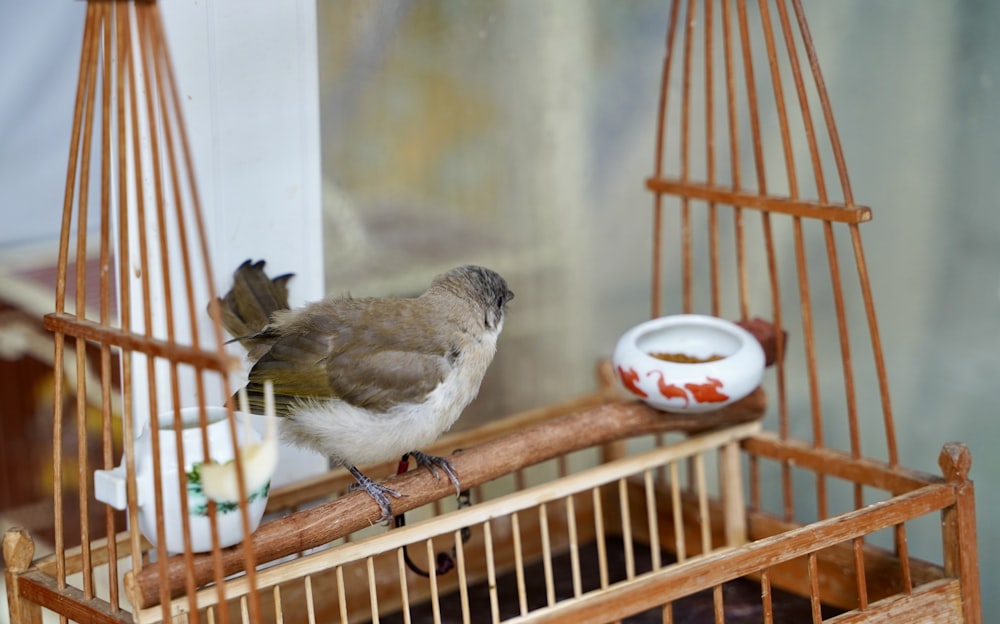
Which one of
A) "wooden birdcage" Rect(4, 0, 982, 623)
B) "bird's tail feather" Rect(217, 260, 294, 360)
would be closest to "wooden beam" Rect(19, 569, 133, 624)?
"wooden birdcage" Rect(4, 0, 982, 623)

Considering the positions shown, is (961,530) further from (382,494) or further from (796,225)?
(382,494)

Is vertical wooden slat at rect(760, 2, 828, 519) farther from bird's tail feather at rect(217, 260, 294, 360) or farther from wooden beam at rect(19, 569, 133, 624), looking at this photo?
wooden beam at rect(19, 569, 133, 624)

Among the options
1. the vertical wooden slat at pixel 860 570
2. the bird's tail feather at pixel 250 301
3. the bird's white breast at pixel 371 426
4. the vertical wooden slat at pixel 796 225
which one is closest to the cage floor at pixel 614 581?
the vertical wooden slat at pixel 796 225

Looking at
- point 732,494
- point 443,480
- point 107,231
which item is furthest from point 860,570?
point 107,231

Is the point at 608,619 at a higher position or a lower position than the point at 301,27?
lower

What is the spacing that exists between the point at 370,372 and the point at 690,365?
1.66ft

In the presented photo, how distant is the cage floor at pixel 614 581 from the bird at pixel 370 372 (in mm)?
374

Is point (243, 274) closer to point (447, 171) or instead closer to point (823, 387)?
point (447, 171)

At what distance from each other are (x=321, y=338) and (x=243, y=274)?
0.24 m

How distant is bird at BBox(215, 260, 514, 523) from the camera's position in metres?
1.62

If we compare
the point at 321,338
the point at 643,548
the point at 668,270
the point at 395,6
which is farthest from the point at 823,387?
the point at 321,338

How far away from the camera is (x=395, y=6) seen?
212cm

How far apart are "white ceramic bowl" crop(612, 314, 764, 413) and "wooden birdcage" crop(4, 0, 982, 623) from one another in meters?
0.06

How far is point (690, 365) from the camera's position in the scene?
5.93ft
